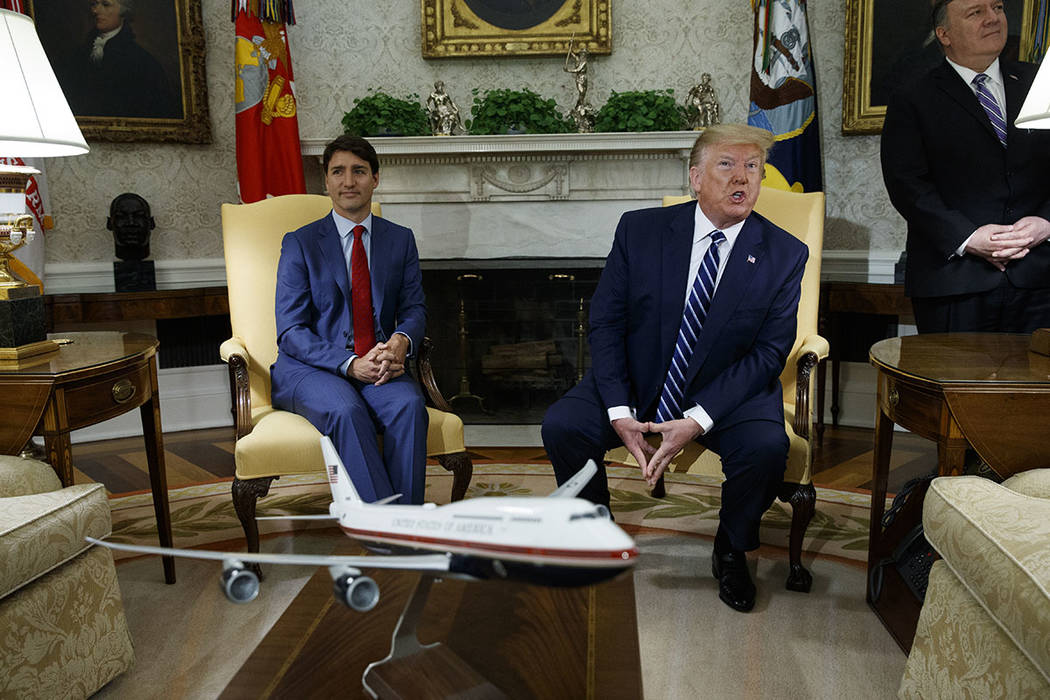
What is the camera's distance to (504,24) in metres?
4.54

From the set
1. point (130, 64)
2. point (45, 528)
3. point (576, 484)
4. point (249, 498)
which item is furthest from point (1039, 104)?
point (130, 64)

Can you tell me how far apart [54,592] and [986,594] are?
6.71 ft

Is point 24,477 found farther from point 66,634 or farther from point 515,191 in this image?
point 515,191

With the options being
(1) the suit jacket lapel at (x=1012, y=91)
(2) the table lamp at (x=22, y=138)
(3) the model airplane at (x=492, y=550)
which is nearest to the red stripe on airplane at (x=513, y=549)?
(3) the model airplane at (x=492, y=550)

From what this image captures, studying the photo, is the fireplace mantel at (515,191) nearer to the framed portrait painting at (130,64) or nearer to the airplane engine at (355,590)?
the framed portrait painting at (130,64)

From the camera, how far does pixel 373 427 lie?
8.29ft

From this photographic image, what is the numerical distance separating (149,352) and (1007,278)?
9.18 ft

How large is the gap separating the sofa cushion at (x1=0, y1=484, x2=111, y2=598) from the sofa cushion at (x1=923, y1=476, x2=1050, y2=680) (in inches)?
79.5

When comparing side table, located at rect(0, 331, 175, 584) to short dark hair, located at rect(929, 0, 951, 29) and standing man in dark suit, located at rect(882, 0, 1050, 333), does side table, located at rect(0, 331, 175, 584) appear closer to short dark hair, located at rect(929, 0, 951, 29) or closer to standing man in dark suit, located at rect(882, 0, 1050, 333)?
standing man in dark suit, located at rect(882, 0, 1050, 333)

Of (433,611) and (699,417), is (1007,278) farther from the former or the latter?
(433,611)

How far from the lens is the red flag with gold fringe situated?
425 centimetres

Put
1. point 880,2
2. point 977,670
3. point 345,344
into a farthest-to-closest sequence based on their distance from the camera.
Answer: point 880,2 < point 345,344 < point 977,670

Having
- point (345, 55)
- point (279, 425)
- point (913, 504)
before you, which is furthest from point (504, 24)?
point (913, 504)

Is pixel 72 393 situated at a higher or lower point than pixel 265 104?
lower
